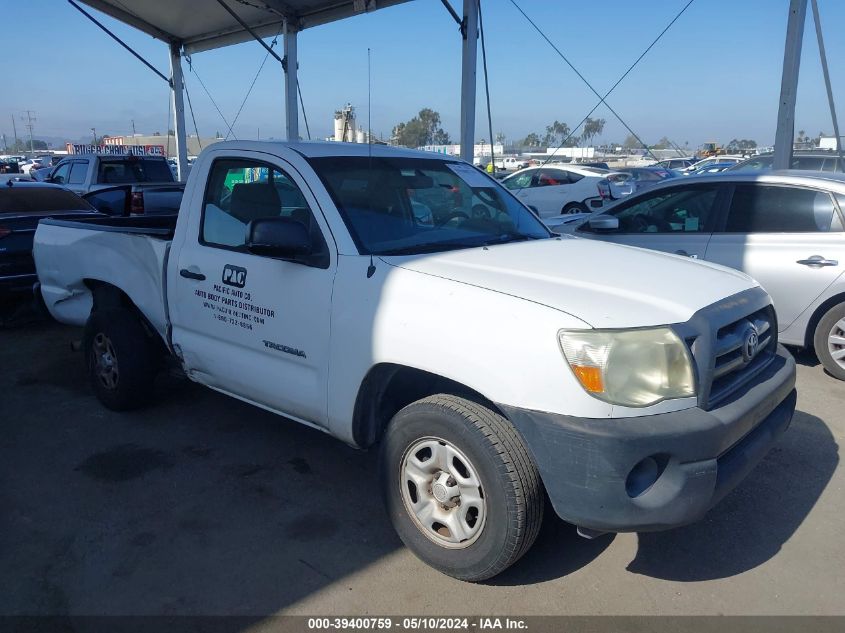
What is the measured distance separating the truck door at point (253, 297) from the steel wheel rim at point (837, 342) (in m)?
4.32

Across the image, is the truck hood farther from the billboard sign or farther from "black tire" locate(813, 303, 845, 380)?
the billboard sign

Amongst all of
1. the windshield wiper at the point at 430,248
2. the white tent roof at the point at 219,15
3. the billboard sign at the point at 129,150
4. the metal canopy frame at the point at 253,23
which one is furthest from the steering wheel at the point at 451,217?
the billboard sign at the point at 129,150

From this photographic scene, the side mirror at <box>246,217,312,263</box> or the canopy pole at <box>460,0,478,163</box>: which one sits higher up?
the canopy pole at <box>460,0,478,163</box>

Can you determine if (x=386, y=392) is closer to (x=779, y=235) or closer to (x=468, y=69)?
(x=779, y=235)

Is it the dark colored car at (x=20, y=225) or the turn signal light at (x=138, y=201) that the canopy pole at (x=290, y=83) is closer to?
the turn signal light at (x=138, y=201)

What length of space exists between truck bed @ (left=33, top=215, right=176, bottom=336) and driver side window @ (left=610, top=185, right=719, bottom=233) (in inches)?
168

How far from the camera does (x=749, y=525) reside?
11.4 ft

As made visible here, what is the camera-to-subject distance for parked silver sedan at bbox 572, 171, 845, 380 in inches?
Answer: 217

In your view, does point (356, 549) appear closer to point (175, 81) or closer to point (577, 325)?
point (577, 325)

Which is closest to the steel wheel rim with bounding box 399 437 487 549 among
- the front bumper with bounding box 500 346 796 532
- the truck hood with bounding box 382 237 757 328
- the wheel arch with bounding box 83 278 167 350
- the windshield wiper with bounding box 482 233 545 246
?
the front bumper with bounding box 500 346 796 532

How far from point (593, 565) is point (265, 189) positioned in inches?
106

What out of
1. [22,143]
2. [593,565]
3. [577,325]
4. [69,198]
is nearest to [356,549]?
[593,565]

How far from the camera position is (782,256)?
18.6ft

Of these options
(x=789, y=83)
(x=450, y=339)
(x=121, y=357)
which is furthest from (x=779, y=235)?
(x=121, y=357)
